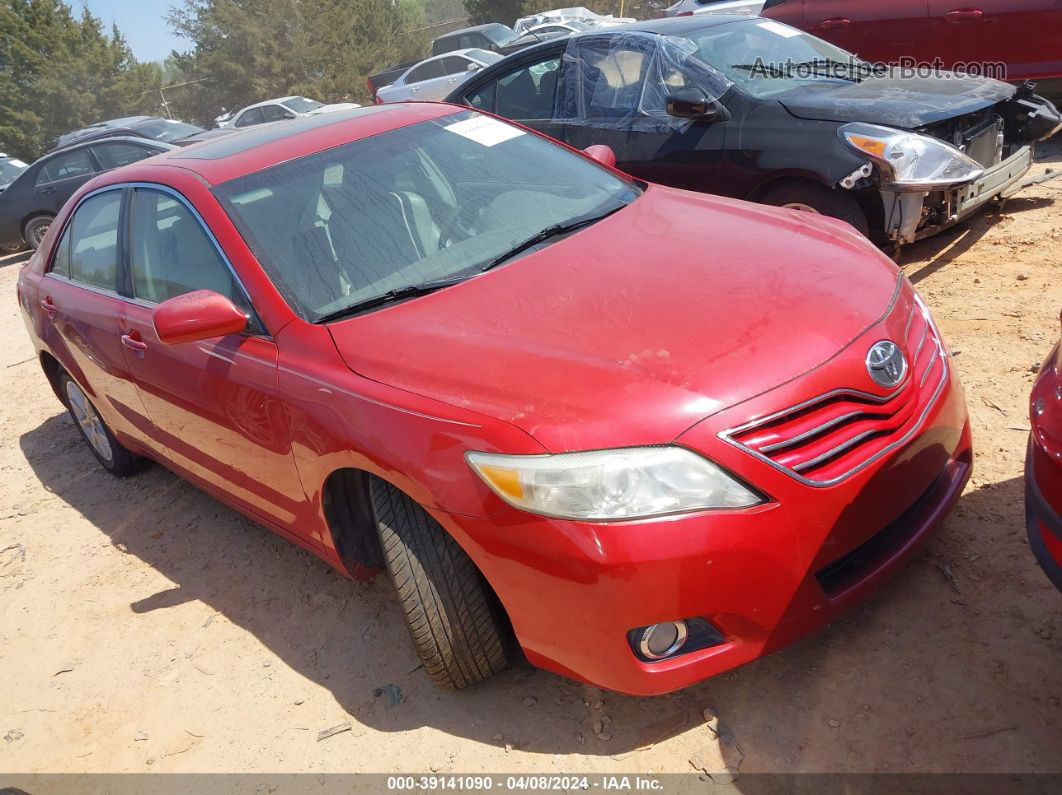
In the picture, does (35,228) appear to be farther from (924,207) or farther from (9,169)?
(924,207)

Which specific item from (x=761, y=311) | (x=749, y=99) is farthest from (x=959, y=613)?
(x=749, y=99)

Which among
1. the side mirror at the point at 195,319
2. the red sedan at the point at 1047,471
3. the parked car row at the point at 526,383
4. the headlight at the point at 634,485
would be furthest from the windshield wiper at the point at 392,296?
the red sedan at the point at 1047,471

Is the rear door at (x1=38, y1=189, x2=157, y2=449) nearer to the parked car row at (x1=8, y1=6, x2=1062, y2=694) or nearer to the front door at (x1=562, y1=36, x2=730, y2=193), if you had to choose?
the parked car row at (x1=8, y1=6, x2=1062, y2=694)

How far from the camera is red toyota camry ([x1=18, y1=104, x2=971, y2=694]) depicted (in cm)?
210

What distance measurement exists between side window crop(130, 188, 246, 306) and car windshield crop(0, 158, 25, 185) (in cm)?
1467

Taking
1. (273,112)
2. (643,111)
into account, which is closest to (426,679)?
(643,111)

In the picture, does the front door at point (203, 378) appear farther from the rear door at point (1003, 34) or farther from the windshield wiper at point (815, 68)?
the rear door at point (1003, 34)

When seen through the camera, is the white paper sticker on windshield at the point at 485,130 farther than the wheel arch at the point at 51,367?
No

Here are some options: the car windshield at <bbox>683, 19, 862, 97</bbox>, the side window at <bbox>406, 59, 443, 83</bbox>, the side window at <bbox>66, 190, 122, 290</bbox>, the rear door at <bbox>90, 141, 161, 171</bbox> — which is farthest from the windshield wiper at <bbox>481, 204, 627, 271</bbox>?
the side window at <bbox>406, 59, 443, 83</bbox>

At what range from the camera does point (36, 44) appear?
110ft

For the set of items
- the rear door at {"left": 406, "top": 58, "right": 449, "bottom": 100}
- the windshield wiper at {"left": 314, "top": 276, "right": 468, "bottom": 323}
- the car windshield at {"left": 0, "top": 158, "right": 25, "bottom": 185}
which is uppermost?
the windshield wiper at {"left": 314, "top": 276, "right": 468, "bottom": 323}

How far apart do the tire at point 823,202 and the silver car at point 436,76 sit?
47.9 ft

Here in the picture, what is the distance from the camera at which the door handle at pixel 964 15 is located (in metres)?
7.03

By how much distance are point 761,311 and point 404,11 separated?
135ft
